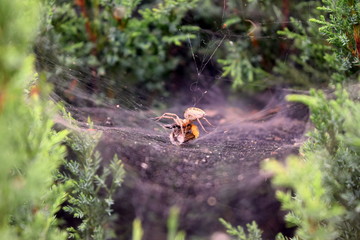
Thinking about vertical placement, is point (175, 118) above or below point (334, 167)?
below

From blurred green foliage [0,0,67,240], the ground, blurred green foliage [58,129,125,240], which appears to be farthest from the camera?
the ground

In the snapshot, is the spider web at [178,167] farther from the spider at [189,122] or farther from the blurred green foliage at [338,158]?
the blurred green foliage at [338,158]

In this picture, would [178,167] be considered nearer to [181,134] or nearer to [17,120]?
[181,134]

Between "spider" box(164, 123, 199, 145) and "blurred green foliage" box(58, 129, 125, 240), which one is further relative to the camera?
"spider" box(164, 123, 199, 145)

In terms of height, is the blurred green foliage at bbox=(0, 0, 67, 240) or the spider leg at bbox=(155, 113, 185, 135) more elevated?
the blurred green foliage at bbox=(0, 0, 67, 240)

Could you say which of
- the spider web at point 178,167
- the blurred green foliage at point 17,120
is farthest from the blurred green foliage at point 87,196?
the blurred green foliage at point 17,120

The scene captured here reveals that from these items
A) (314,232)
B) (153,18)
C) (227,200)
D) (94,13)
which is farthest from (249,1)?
(314,232)

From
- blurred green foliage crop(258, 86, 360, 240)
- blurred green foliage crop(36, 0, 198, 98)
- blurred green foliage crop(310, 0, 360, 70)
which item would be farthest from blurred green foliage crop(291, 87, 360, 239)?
blurred green foliage crop(36, 0, 198, 98)

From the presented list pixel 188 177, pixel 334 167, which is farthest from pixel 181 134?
pixel 334 167

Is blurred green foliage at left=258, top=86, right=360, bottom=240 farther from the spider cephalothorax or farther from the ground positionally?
the spider cephalothorax
